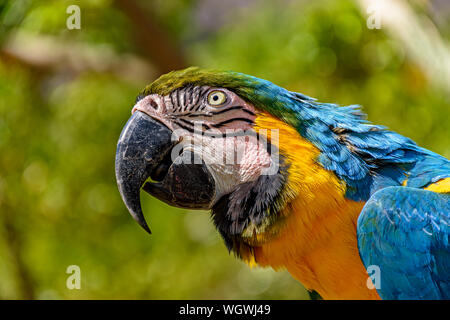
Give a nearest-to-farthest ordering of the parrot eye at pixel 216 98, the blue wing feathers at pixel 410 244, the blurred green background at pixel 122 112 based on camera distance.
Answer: the blue wing feathers at pixel 410 244
the parrot eye at pixel 216 98
the blurred green background at pixel 122 112

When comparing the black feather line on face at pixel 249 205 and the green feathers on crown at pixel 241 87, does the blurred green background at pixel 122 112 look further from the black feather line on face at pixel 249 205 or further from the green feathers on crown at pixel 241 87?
the black feather line on face at pixel 249 205

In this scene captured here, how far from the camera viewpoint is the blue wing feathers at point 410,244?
158 centimetres

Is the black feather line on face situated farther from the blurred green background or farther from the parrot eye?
the blurred green background

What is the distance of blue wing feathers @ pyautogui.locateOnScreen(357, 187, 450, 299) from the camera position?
1576 millimetres

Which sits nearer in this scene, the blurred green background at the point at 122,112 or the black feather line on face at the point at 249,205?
the black feather line on face at the point at 249,205

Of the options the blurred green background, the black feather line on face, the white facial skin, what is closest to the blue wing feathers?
the black feather line on face

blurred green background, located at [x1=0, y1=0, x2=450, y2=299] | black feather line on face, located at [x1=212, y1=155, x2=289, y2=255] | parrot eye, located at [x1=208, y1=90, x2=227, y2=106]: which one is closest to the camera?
black feather line on face, located at [x1=212, y1=155, x2=289, y2=255]

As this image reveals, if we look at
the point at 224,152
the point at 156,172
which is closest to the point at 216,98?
the point at 224,152

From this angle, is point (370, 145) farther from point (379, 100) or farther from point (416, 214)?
point (379, 100)

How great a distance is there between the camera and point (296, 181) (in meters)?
1.68

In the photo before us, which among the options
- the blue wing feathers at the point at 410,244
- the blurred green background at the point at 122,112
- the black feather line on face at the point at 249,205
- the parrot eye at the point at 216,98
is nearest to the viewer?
the blue wing feathers at the point at 410,244

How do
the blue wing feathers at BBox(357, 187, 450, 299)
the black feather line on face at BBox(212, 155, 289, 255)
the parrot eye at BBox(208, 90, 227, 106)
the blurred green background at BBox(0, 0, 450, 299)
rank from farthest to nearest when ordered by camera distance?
the blurred green background at BBox(0, 0, 450, 299) → the parrot eye at BBox(208, 90, 227, 106) → the black feather line on face at BBox(212, 155, 289, 255) → the blue wing feathers at BBox(357, 187, 450, 299)

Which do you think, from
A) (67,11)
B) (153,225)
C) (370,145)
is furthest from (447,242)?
(153,225)

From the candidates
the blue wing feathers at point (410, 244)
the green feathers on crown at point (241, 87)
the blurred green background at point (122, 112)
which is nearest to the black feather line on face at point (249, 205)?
the green feathers on crown at point (241, 87)
